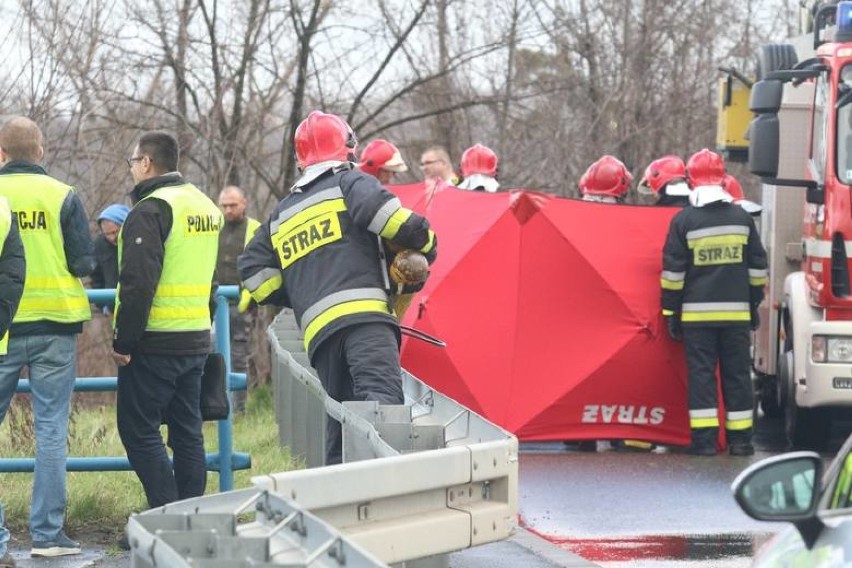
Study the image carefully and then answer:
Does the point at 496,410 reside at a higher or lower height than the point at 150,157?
lower

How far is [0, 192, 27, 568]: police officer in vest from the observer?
23.4ft

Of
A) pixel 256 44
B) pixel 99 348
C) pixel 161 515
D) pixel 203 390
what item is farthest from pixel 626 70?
pixel 161 515

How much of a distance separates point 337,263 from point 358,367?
480 millimetres

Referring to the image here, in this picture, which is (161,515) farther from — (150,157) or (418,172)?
(418,172)

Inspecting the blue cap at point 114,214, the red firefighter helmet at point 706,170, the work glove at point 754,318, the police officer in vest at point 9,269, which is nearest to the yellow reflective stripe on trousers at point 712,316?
the work glove at point 754,318

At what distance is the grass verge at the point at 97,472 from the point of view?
8.48 meters

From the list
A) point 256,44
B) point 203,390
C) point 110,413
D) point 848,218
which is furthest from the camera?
point 256,44

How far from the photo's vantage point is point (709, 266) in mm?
11586

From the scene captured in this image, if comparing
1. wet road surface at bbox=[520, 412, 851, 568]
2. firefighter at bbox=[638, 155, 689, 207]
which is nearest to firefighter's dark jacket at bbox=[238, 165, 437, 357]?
wet road surface at bbox=[520, 412, 851, 568]

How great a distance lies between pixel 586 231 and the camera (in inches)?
472

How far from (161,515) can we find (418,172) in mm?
18001

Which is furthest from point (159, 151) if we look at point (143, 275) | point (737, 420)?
point (737, 420)

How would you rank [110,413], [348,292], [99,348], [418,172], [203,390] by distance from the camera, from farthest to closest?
[418,172] < [99,348] < [110,413] < [203,390] < [348,292]

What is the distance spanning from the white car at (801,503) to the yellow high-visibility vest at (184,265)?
4442 millimetres
